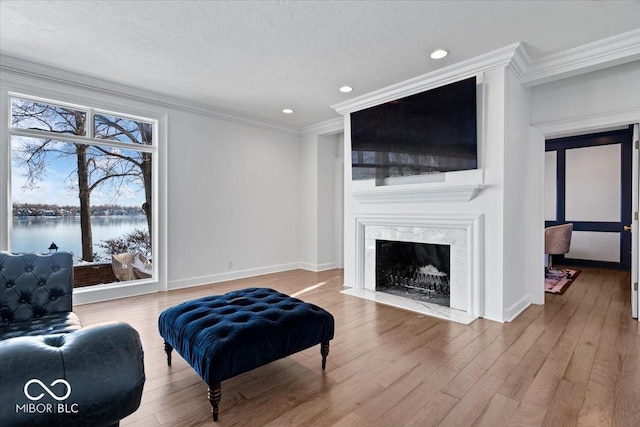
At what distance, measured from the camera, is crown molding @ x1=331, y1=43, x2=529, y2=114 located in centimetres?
321

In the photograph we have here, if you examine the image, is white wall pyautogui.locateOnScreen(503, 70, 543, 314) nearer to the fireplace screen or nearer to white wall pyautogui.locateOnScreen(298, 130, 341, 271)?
the fireplace screen

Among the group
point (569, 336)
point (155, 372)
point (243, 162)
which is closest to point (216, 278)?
point (243, 162)

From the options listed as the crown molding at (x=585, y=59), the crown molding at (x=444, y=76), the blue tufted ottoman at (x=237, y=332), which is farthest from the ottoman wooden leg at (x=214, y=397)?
the crown molding at (x=585, y=59)

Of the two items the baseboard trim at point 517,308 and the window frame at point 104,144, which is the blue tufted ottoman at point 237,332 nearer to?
the baseboard trim at point 517,308

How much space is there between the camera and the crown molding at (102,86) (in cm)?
347

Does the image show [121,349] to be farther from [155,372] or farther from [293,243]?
[293,243]

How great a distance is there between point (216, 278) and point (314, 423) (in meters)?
3.78

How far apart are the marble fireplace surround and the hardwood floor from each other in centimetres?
27

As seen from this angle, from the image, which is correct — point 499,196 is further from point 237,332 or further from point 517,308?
point 237,332

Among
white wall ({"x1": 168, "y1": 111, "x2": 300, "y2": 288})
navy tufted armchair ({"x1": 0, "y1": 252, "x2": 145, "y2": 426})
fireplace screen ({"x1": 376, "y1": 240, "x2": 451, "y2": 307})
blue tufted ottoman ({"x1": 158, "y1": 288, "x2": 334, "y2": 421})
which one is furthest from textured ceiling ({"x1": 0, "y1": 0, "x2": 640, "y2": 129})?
navy tufted armchair ({"x1": 0, "y1": 252, "x2": 145, "y2": 426})

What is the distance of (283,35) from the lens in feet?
9.71

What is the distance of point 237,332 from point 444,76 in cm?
346

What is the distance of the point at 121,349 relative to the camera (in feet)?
2.72

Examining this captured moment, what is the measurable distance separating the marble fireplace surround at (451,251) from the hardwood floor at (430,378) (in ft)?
0.88
